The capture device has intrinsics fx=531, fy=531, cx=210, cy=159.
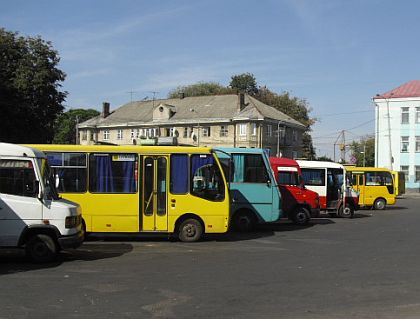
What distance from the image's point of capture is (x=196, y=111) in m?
75.9

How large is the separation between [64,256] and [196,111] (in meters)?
64.4

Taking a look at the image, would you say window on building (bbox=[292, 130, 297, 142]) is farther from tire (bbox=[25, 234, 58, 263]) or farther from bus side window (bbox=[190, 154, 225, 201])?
tire (bbox=[25, 234, 58, 263])

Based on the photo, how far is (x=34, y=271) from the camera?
1025cm

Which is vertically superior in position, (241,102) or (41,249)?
(241,102)

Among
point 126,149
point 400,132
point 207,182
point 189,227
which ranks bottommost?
point 189,227

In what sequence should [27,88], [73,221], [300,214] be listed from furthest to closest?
[27,88], [300,214], [73,221]

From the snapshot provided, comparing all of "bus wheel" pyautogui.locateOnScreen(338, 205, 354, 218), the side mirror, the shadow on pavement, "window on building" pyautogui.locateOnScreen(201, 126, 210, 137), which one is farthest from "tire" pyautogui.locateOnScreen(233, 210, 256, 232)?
"window on building" pyautogui.locateOnScreen(201, 126, 210, 137)

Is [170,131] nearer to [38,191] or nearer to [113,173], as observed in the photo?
[113,173]

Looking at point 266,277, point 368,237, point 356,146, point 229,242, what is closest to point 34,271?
point 266,277

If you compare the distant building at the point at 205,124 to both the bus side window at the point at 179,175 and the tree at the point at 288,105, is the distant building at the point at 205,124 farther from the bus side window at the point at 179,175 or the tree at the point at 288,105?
the bus side window at the point at 179,175

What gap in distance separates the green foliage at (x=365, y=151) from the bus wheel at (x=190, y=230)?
102405 mm

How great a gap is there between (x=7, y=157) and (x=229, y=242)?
6887 millimetres

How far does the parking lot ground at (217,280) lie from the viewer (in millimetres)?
7289

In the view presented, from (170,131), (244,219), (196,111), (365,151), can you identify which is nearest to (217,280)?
(244,219)
